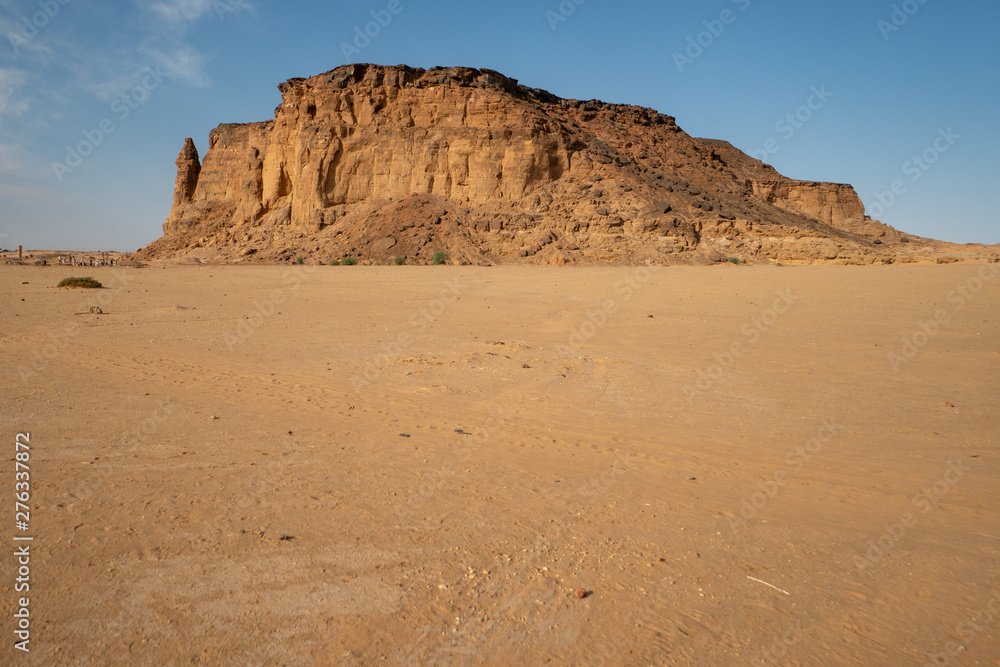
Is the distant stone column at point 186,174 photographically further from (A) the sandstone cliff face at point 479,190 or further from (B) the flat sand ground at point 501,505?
(B) the flat sand ground at point 501,505

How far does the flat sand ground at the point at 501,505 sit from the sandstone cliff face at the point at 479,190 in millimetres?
26994

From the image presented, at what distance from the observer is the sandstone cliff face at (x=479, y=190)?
35344 mm

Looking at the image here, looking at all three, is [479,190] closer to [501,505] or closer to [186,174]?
[186,174]

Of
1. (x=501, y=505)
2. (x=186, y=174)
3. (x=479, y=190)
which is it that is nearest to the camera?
(x=501, y=505)

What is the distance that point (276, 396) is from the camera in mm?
5715

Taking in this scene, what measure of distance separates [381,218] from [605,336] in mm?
34024

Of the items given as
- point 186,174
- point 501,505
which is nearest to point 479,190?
point 186,174

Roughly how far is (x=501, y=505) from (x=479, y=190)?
40556mm

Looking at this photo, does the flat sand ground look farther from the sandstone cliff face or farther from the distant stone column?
the distant stone column

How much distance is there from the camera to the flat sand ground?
2.34 metres

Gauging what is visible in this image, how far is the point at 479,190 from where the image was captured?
4228 centimetres

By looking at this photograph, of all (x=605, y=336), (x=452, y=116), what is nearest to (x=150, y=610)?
(x=605, y=336)

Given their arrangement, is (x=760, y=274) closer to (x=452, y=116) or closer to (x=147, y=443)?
(x=147, y=443)

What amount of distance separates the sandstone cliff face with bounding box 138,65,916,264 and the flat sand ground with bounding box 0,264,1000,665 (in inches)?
1063
